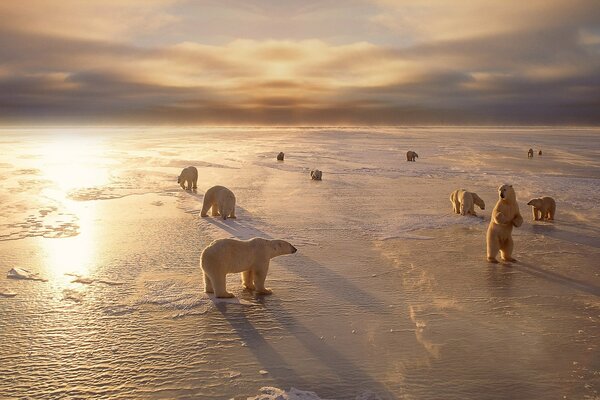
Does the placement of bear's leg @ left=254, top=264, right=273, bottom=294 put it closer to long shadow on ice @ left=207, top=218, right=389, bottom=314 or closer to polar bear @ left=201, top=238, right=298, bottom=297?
polar bear @ left=201, top=238, right=298, bottom=297

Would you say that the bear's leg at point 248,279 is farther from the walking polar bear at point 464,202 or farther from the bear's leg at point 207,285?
the walking polar bear at point 464,202

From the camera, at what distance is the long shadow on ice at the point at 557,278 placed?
742 cm

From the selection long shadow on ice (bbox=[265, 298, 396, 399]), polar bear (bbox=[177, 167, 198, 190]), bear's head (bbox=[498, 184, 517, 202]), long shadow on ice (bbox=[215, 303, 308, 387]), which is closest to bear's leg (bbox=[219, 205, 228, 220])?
polar bear (bbox=[177, 167, 198, 190])

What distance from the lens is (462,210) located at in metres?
13.1

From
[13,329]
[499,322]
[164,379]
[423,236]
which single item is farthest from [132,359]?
[423,236]

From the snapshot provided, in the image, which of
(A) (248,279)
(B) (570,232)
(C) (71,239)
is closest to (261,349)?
(A) (248,279)

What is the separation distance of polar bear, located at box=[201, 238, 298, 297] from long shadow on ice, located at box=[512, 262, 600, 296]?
4443mm

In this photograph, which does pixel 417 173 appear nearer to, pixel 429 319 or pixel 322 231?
pixel 322 231

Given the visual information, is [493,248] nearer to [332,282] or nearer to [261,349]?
[332,282]

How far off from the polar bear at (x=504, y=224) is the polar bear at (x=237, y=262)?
4112 millimetres

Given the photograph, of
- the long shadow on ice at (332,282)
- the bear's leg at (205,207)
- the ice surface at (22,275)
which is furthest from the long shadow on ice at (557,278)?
the ice surface at (22,275)

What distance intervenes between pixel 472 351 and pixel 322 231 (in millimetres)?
6163

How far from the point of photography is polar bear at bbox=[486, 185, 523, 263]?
881 cm

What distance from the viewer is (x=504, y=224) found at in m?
8.86
